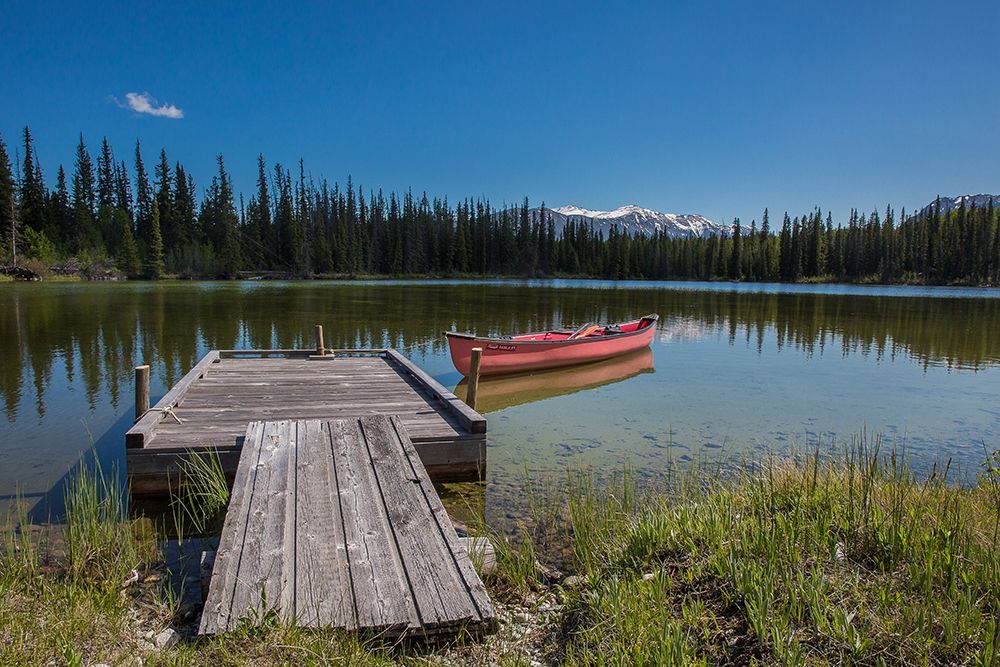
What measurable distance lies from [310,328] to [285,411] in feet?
46.2

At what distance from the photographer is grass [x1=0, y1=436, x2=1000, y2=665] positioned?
259 cm

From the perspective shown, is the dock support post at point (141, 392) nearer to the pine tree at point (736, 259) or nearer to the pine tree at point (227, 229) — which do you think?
the pine tree at point (227, 229)

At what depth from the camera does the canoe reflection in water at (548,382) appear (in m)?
11.5

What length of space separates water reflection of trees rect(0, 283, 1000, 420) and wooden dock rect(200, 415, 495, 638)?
714 centimetres

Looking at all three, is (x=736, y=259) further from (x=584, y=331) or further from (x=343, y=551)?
(x=343, y=551)

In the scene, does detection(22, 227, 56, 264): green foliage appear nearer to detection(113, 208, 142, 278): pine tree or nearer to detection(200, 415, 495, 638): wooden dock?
detection(113, 208, 142, 278): pine tree

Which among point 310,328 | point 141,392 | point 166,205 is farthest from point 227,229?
point 141,392

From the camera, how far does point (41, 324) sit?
19109 mm

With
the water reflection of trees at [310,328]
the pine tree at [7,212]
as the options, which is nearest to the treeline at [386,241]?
the pine tree at [7,212]

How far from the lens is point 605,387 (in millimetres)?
12969

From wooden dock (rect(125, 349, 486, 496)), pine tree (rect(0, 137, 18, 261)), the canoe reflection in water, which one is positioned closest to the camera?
wooden dock (rect(125, 349, 486, 496))

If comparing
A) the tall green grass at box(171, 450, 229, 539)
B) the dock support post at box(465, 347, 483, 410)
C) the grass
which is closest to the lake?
the dock support post at box(465, 347, 483, 410)

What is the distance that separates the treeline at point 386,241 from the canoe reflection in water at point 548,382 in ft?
185

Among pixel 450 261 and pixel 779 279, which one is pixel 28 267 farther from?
pixel 779 279
